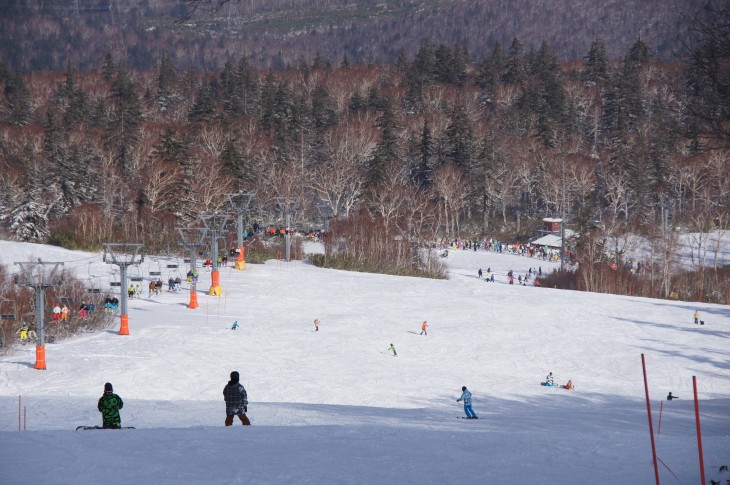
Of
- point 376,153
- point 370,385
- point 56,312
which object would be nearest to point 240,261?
point 56,312

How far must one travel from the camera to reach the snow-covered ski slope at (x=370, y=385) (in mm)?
9508

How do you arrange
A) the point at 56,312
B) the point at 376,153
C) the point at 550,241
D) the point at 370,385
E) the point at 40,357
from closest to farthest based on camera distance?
the point at 370,385 < the point at 40,357 < the point at 56,312 < the point at 550,241 < the point at 376,153

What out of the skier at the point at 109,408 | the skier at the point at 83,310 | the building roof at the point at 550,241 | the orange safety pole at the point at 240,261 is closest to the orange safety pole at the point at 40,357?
the skier at the point at 83,310

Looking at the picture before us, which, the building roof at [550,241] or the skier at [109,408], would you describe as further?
the building roof at [550,241]

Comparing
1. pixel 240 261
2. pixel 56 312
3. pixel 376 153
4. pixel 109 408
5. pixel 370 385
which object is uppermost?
pixel 376 153

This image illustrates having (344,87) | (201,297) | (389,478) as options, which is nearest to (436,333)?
(201,297)

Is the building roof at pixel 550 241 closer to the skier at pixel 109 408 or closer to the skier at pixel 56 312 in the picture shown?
the skier at pixel 56 312

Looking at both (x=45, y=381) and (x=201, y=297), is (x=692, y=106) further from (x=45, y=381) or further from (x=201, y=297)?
(x=201, y=297)

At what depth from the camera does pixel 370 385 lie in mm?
24328

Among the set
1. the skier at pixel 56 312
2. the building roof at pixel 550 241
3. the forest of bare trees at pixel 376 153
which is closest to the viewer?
the skier at pixel 56 312

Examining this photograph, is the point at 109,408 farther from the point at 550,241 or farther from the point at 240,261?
the point at 550,241

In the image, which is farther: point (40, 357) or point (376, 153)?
point (376, 153)

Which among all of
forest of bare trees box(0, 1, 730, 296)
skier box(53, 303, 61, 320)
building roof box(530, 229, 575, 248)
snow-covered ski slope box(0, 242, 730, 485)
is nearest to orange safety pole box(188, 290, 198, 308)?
snow-covered ski slope box(0, 242, 730, 485)

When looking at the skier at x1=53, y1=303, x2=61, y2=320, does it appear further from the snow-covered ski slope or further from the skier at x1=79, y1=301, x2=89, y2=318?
the skier at x1=79, y1=301, x2=89, y2=318
